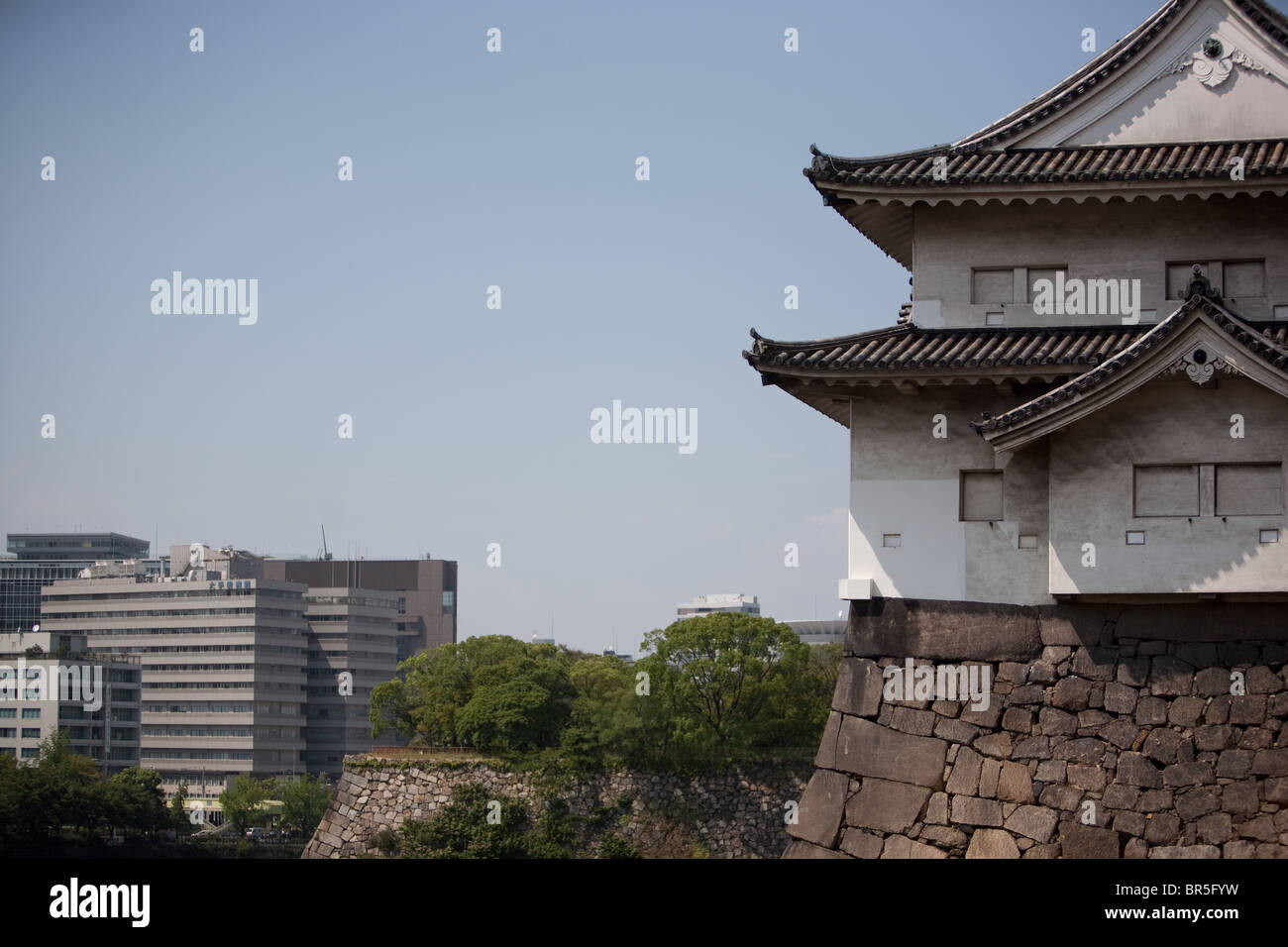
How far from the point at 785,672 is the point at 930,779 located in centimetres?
4169

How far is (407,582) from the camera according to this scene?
12812 centimetres

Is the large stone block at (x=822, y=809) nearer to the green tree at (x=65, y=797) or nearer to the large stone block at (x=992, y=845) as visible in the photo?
the large stone block at (x=992, y=845)

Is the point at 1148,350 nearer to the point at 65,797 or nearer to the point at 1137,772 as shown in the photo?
the point at 1137,772

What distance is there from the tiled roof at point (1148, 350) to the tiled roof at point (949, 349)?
24.0 inches

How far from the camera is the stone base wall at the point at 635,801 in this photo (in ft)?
171

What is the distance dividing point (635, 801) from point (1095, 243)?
41454 millimetres

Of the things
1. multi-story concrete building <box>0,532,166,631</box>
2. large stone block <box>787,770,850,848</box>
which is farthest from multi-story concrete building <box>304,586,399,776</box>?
large stone block <box>787,770,850,848</box>

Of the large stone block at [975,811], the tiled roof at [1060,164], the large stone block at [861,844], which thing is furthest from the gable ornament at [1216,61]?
the large stone block at [861,844]

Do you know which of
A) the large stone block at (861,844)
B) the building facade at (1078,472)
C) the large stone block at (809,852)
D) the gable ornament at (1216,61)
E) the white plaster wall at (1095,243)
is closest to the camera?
the building facade at (1078,472)

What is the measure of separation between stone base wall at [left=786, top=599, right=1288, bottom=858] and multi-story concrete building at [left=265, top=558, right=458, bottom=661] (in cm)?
11062

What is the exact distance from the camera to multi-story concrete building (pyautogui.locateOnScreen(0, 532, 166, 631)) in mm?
118938
